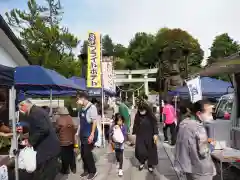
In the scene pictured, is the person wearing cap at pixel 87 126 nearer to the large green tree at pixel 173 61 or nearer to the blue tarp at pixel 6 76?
the blue tarp at pixel 6 76

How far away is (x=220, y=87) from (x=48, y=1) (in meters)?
28.9

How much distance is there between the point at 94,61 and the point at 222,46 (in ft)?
142

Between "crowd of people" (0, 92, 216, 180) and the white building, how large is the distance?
5.18 m

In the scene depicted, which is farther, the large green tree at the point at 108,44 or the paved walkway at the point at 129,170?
the large green tree at the point at 108,44

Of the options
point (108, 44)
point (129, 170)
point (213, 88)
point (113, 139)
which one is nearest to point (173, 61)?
point (213, 88)

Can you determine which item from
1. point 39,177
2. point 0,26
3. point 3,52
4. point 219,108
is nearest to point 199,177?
point 39,177

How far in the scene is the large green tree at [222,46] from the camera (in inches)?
1898

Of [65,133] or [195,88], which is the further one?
[195,88]

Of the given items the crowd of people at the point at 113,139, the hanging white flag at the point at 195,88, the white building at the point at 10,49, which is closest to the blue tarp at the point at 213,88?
the hanging white flag at the point at 195,88

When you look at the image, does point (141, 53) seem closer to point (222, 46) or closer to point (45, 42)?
point (222, 46)

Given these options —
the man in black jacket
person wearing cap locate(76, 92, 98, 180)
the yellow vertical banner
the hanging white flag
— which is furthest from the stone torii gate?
the man in black jacket

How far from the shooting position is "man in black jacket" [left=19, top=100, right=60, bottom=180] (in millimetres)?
4777

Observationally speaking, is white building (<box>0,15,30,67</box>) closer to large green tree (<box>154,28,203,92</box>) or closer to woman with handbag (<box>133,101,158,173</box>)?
woman with handbag (<box>133,101,158,173</box>)

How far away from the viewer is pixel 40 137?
15.8ft
